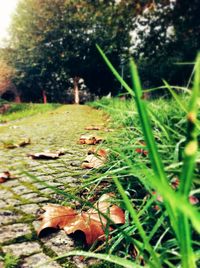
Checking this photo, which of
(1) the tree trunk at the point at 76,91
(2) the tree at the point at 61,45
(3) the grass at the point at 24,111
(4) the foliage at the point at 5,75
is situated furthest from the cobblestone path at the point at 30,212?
(4) the foliage at the point at 5,75

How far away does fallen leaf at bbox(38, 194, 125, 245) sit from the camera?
3.17 ft

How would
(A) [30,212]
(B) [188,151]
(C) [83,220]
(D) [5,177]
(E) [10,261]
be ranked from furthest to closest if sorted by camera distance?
(D) [5,177] → (A) [30,212] → (C) [83,220] → (E) [10,261] → (B) [188,151]

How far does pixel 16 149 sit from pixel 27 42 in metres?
24.6

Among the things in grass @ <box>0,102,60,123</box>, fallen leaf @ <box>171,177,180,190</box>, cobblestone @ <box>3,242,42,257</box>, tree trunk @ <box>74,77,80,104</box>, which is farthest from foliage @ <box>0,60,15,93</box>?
fallen leaf @ <box>171,177,180,190</box>

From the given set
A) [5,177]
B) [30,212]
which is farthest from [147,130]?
[5,177]

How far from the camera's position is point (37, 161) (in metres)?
2.34

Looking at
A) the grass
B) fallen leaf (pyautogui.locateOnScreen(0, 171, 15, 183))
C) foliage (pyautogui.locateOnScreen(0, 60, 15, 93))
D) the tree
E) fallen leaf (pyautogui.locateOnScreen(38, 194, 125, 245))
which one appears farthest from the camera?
foliage (pyautogui.locateOnScreen(0, 60, 15, 93))

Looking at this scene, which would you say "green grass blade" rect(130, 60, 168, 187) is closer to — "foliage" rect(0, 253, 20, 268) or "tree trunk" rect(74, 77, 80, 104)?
"foliage" rect(0, 253, 20, 268)

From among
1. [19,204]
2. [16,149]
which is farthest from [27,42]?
[19,204]

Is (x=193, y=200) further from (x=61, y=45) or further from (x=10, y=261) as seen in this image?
(x=61, y=45)

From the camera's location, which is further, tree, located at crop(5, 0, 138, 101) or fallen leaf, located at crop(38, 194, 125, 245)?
tree, located at crop(5, 0, 138, 101)

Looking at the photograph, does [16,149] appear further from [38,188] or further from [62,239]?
[62,239]

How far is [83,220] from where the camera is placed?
41.5 inches

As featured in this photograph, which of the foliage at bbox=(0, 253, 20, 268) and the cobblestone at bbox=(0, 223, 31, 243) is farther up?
the foliage at bbox=(0, 253, 20, 268)
